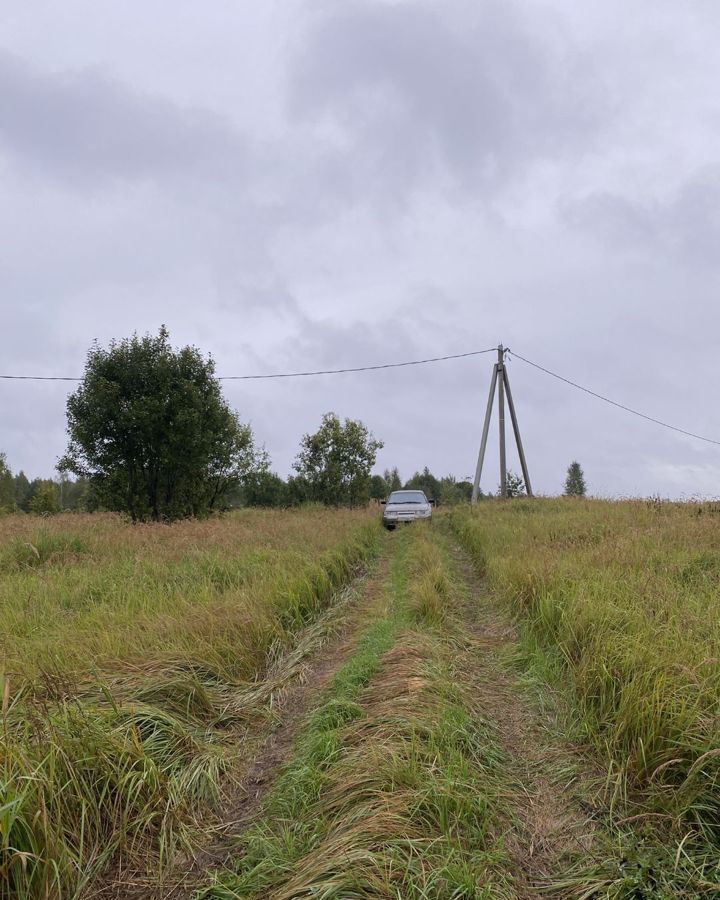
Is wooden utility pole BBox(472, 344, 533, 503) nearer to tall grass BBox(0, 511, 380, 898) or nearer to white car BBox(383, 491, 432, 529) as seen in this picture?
white car BBox(383, 491, 432, 529)

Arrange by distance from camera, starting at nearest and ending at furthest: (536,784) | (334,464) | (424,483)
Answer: (536,784)
(334,464)
(424,483)

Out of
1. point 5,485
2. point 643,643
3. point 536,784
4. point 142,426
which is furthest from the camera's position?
point 5,485

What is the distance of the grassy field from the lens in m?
2.20

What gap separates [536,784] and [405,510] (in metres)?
15.8

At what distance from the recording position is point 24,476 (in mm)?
101000

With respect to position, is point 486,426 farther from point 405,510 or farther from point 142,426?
point 142,426

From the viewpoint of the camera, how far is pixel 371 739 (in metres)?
3.13

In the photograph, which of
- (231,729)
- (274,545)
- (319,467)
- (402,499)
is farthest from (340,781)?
(319,467)

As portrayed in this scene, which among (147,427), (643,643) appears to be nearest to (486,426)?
(147,427)

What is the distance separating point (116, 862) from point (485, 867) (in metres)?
1.72

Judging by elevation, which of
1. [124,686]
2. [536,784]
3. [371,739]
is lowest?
[536,784]

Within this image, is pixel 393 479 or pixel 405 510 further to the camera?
pixel 393 479

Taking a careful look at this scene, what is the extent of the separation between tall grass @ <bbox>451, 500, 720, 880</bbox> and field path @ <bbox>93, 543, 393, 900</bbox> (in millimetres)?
2026

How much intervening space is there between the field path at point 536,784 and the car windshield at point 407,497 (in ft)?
48.5
